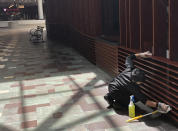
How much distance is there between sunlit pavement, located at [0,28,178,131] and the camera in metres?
4.02

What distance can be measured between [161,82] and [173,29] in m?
0.83

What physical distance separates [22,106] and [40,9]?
125ft

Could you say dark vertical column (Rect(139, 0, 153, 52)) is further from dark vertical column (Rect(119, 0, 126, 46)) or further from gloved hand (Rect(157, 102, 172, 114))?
gloved hand (Rect(157, 102, 172, 114))

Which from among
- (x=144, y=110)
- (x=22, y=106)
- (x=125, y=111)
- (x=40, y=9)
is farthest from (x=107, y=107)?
(x=40, y=9)

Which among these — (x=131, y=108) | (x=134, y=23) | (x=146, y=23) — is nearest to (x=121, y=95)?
(x=131, y=108)

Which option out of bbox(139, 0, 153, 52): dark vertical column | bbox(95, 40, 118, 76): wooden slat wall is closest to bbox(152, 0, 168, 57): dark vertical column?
bbox(139, 0, 153, 52): dark vertical column

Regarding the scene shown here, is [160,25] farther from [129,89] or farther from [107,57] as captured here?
[107,57]

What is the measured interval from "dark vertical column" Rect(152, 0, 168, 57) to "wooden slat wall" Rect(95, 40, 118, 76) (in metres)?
2.16

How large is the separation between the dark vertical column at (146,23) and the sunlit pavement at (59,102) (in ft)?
4.44

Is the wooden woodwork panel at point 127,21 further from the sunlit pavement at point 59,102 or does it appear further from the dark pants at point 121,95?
the dark pants at point 121,95

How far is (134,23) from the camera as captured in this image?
550 centimetres

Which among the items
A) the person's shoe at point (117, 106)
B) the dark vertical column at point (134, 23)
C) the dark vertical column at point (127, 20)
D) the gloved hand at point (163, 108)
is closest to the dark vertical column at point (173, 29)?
the gloved hand at point (163, 108)

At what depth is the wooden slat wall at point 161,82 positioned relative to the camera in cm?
373

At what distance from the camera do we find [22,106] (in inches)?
199
